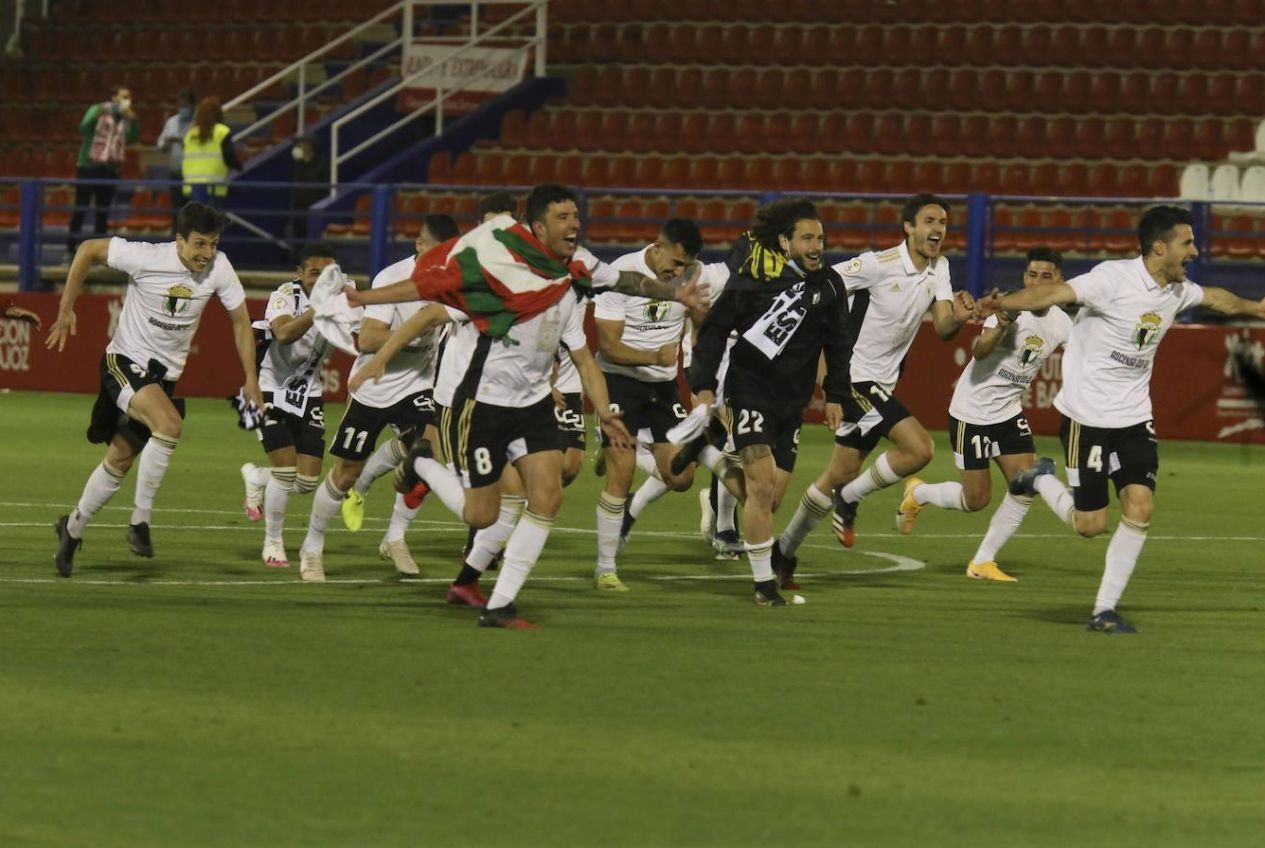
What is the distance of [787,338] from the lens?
39.0ft

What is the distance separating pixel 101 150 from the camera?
29500 millimetres

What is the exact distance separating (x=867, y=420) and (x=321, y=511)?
3.24 m

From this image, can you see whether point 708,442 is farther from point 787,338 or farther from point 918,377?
point 918,377

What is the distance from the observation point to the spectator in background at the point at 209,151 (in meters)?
28.5

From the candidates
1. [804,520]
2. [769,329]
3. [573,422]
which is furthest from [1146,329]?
[573,422]

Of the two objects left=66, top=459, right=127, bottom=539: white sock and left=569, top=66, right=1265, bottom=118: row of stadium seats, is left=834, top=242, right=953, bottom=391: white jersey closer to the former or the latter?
left=66, top=459, right=127, bottom=539: white sock

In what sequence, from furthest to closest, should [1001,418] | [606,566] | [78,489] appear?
[78,489], [1001,418], [606,566]

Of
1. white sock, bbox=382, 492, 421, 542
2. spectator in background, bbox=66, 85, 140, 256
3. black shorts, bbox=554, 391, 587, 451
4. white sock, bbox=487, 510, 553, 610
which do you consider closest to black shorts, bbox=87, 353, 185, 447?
white sock, bbox=382, 492, 421, 542

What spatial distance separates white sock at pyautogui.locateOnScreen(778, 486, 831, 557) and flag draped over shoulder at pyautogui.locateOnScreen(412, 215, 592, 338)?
2.64m

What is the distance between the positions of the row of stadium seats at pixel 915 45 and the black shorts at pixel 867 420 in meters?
15.9

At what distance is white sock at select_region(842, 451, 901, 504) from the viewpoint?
13938 mm

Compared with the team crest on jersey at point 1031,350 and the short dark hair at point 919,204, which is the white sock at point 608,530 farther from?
the team crest on jersey at point 1031,350

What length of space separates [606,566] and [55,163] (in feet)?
76.1

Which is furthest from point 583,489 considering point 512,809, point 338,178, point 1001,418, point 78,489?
point 338,178
